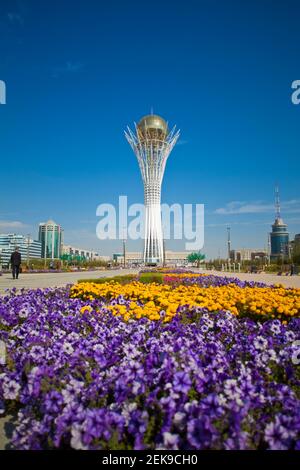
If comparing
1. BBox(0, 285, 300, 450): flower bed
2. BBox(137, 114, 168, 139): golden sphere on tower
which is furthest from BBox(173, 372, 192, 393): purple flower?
BBox(137, 114, 168, 139): golden sphere on tower

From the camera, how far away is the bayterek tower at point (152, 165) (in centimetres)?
4722

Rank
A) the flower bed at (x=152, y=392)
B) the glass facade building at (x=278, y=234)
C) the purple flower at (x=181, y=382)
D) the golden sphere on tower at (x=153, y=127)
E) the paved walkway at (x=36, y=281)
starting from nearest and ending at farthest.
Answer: the flower bed at (x=152, y=392) < the purple flower at (x=181, y=382) < the paved walkway at (x=36, y=281) < the golden sphere on tower at (x=153, y=127) < the glass facade building at (x=278, y=234)

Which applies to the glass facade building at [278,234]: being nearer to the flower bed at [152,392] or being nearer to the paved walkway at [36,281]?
the paved walkway at [36,281]

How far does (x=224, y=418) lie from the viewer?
1688mm

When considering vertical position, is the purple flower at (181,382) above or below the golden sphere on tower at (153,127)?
below

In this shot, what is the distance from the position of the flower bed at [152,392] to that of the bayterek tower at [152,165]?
4462 cm

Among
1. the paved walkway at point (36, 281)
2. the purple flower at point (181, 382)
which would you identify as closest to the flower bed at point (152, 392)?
the purple flower at point (181, 382)

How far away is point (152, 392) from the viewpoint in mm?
1931

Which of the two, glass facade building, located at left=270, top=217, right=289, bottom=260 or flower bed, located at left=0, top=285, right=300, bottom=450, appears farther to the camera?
glass facade building, located at left=270, top=217, right=289, bottom=260

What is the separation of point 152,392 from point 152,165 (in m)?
47.9

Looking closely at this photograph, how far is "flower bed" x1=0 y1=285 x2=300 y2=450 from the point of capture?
1.64 meters

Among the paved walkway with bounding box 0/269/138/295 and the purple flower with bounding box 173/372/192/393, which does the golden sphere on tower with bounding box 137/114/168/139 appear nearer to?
the paved walkway with bounding box 0/269/138/295

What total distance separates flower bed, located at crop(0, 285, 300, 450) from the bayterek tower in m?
44.6
